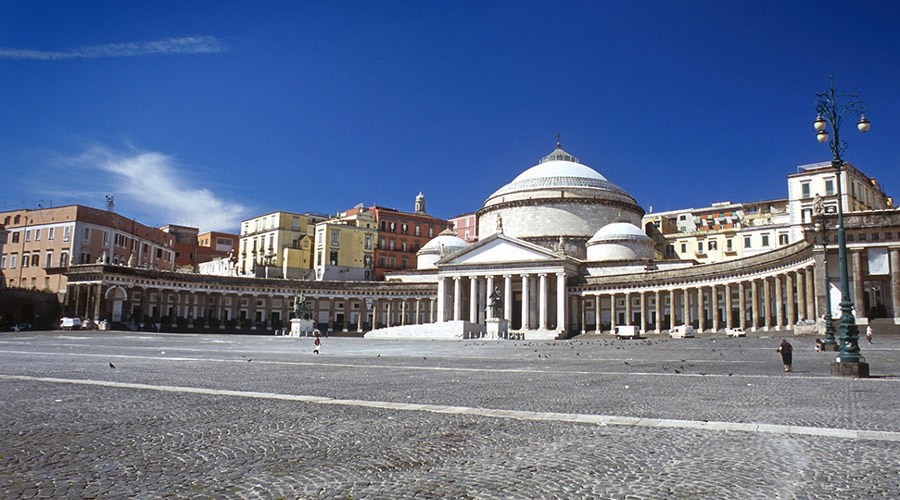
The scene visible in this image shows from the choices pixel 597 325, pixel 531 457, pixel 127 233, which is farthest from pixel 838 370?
pixel 127 233

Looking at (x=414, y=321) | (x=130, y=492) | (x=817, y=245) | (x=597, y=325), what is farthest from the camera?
(x=414, y=321)

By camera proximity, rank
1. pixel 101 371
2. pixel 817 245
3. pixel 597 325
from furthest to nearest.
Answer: pixel 597 325 < pixel 817 245 < pixel 101 371

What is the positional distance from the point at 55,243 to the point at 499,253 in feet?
156

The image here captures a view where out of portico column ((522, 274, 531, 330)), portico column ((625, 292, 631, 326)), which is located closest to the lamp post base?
portico column ((625, 292, 631, 326))

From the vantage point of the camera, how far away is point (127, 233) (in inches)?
3118

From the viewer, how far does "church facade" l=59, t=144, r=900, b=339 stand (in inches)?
2400

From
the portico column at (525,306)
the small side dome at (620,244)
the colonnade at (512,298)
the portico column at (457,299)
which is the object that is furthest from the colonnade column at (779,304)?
the portico column at (457,299)

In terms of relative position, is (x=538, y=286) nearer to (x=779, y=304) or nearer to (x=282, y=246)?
(x=779, y=304)

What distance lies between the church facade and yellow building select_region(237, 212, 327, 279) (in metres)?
8.54

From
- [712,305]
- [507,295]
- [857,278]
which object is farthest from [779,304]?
[507,295]

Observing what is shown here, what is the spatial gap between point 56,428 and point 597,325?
70610 millimetres

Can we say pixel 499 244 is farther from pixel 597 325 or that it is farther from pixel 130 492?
pixel 130 492

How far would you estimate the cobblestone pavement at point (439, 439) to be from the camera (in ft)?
18.6

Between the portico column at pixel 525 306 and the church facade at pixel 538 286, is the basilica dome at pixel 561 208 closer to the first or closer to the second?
the church facade at pixel 538 286
